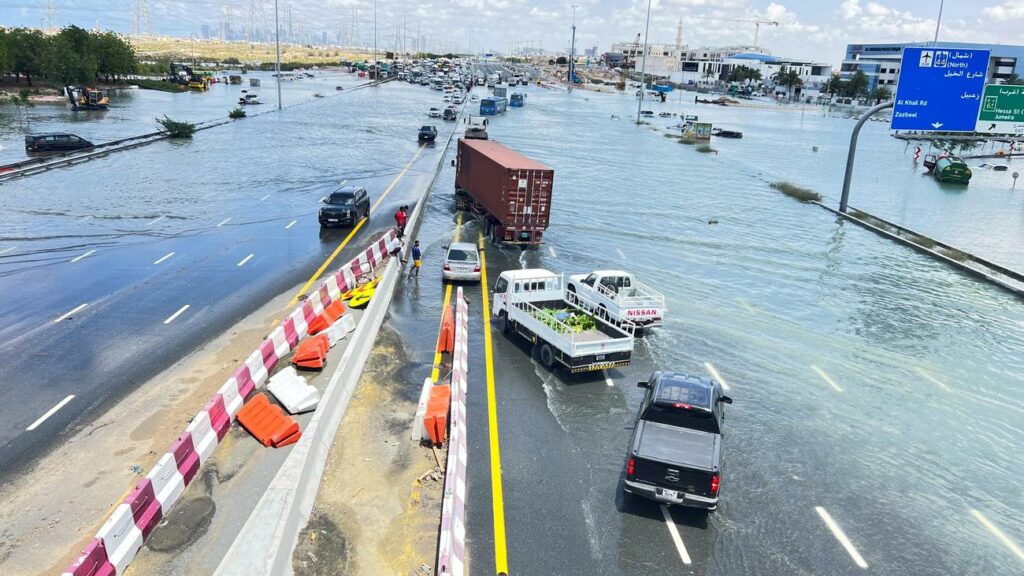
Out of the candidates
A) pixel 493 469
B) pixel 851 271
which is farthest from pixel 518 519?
pixel 851 271

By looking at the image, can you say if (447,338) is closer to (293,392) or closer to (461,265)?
(293,392)

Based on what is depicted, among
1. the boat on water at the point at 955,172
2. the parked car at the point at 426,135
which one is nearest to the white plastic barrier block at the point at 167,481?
the parked car at the point at 426,135

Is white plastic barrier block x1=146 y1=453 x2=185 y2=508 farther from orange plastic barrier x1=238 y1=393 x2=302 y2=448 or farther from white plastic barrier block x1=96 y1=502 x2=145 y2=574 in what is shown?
orange plastic barrier x1=238 y1=393 x2=302 y2=448

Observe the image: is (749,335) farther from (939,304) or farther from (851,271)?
(851,271)

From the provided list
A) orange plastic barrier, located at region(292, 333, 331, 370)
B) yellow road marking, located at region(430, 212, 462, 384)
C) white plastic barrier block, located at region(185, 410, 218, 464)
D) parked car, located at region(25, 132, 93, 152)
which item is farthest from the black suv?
parked car, located at region(25, 132, 93, 152)

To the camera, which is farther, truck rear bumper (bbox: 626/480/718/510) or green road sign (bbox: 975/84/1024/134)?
green road sign (bbox: 975/84/1024/134)

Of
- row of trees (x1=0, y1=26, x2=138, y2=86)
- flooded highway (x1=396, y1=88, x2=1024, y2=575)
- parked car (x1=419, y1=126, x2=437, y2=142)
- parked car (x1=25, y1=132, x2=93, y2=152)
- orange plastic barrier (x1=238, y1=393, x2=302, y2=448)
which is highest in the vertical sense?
row of trees (x1=0, y1=26, x2=138, y2=86)
